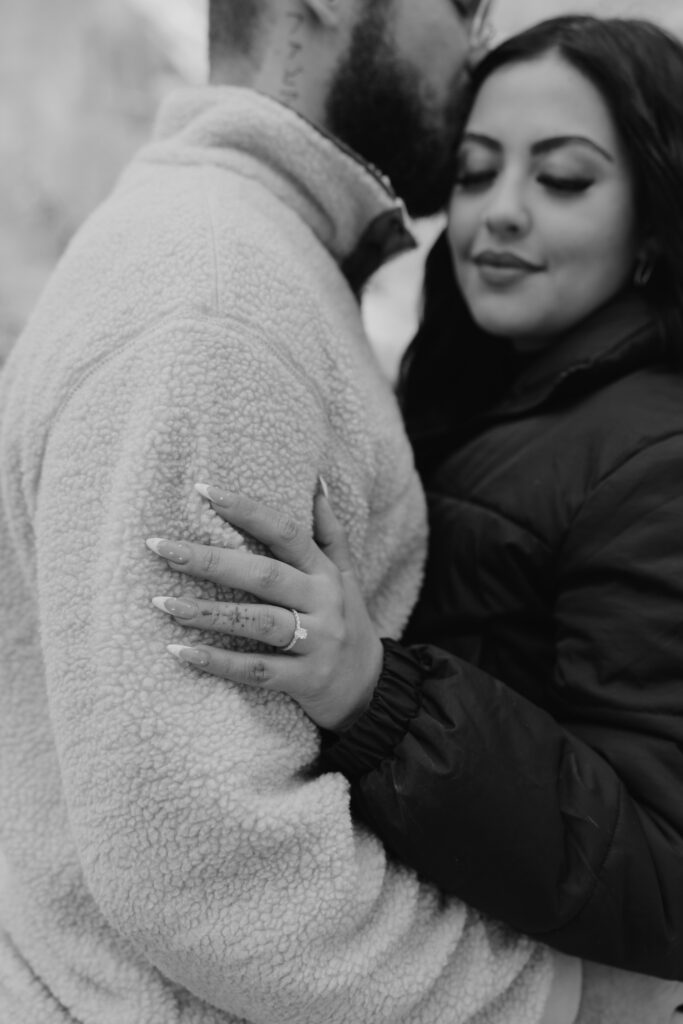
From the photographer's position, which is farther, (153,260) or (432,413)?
(432,413)

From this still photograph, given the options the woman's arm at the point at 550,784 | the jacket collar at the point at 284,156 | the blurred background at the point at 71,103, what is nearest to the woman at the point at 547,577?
the woman's arm at the point at 550,784

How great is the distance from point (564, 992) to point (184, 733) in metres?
0.45

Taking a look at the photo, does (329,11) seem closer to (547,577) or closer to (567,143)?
(567,143)

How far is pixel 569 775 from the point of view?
30.1 inches

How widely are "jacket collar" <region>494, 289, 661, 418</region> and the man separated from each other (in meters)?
0.19

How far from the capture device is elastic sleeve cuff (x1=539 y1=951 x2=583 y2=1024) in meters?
0.83

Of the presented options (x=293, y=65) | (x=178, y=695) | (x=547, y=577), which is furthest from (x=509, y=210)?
(x=178, y=695)

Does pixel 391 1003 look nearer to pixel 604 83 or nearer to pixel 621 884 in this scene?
pixel 621 884

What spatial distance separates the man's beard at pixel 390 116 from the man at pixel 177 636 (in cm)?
12

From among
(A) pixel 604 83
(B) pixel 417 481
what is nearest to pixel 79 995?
(B) pixel 417 481

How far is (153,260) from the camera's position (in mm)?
743

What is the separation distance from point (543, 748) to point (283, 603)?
248 mm

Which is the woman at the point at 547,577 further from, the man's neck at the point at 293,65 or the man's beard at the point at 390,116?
the man's neck at the point at 293,65

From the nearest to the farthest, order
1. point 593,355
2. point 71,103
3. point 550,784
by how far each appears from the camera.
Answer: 1. point 550,784
2. point 593,355
3. point 71,103
